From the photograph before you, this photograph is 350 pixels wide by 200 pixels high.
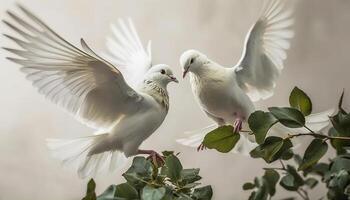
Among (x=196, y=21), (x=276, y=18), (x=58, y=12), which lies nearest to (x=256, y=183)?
(x=276, y=18)

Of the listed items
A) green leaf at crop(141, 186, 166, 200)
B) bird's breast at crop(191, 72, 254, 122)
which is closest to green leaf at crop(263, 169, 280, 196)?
bird's breast at crop(191, 72, 254, 122)

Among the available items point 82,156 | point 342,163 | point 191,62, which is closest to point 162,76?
point 191,62

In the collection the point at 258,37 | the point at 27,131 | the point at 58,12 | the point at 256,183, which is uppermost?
the point at 58,12

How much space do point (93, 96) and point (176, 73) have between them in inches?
13.1

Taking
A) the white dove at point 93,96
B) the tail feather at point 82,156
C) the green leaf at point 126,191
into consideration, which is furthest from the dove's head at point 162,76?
the green leaf at point 126,191

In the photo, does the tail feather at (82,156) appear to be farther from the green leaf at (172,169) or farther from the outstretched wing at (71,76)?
the green leaf at (172,169)

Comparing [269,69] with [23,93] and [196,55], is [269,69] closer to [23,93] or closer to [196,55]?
[196,55]

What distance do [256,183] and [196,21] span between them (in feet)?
1.25

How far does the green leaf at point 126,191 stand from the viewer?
18.1 inches

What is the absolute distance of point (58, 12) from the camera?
92 cm

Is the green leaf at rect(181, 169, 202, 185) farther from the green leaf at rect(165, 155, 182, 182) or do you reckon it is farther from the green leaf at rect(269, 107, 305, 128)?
the green leaf at rect(269, 107, 305, 128)

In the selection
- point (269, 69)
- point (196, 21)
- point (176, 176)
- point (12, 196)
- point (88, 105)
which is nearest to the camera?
point (176, 176)

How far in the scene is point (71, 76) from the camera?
22.9 inches

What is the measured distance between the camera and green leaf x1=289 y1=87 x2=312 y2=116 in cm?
52
